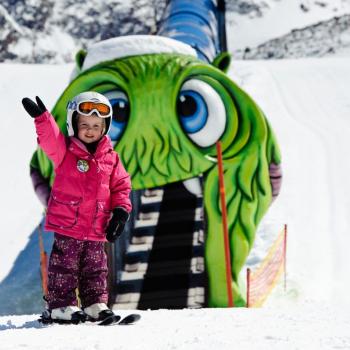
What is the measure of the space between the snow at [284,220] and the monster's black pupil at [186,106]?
1.99 m

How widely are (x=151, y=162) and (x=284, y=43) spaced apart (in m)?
30.7

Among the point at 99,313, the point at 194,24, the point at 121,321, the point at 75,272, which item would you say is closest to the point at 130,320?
the point at 121,321

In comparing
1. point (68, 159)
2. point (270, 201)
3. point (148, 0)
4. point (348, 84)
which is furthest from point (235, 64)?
point (148, 0)

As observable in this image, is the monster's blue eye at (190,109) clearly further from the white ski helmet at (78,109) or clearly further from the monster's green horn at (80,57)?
the white ski helmet at (78,109)

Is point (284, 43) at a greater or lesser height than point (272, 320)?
greater

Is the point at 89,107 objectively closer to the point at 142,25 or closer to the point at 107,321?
the point at 107,321

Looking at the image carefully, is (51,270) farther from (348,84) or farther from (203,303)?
(348,84)

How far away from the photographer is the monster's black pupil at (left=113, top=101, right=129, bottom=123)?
6047 millimetres

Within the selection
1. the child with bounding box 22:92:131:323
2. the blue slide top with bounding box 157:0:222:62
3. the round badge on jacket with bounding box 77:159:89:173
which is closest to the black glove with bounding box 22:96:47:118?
the child with bounding box 22:92:131:323

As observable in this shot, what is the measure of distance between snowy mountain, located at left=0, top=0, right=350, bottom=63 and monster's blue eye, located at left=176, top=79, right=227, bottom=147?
27539 mm

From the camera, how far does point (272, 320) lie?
2.96 meters

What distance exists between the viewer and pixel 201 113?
19.8 ft

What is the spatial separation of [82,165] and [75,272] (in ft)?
1.71

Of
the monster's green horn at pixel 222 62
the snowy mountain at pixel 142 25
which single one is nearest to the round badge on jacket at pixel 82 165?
the monster's green horn at pixel 222 62
